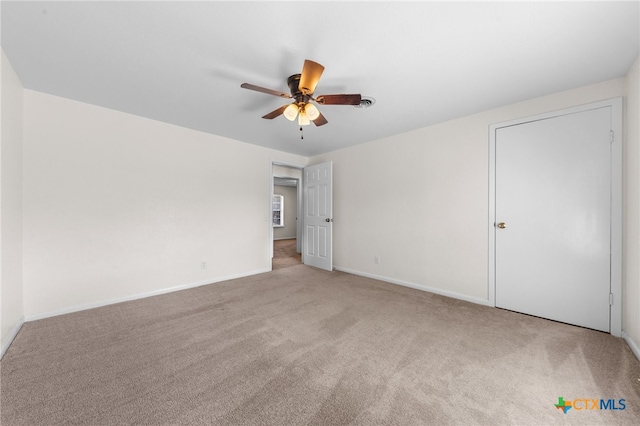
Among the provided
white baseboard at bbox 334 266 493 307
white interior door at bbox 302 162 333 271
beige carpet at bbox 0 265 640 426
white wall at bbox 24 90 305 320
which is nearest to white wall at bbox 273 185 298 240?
white interior door at bbox 302 162 333 271

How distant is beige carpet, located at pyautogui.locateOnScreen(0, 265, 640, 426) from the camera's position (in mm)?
1337

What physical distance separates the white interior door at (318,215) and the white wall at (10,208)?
3.81m

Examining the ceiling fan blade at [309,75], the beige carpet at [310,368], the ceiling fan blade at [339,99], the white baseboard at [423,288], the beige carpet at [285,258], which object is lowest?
the beige carpet at [285,258]

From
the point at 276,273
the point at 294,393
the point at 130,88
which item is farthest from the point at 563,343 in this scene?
the point at 130,88

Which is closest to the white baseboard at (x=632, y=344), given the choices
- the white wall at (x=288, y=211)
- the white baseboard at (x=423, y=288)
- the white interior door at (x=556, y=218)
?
the white interior door at (x=556, y=218)

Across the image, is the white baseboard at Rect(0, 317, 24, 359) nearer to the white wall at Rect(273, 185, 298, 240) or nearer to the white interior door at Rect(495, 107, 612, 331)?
the white interior door at Rect(495, 107, 612, 331)

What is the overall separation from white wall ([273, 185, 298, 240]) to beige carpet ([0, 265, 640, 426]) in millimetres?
6383

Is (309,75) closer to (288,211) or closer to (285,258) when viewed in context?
(285,258)

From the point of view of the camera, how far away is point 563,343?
2.05 metres

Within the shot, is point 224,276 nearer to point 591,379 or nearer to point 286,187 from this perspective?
point 591,379

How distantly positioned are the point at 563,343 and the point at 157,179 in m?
4.81

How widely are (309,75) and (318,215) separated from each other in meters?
3.31

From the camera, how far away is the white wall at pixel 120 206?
8.27ft

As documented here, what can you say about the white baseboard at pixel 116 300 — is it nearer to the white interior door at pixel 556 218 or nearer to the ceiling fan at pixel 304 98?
the ceiling fan at pixel 304 98
